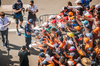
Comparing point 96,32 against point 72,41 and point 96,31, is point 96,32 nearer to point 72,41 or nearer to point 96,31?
point 96,31

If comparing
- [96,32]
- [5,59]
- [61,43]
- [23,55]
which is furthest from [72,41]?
[5,59]

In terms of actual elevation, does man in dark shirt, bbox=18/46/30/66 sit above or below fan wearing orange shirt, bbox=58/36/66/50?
below

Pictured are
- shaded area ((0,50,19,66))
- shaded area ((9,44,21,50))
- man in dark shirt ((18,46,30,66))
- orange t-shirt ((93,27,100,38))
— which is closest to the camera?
man in dark shirt ((18,46,30,66))

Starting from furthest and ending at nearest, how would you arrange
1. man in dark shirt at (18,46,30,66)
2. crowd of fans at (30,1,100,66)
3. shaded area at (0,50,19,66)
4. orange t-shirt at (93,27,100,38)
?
shaded area at (0,50,19,66) < orange t-shirt at (93,27,100,38) < man in dark shirt at (18,46,30,66) < crowd of fans at (30,1,100,66)

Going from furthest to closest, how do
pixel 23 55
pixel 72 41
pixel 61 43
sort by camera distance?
1. pixel 72 41
2. pixel 61 43
3. pixel 23 55

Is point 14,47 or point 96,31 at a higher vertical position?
point 96,31

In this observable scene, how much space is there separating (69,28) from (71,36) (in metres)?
0.85

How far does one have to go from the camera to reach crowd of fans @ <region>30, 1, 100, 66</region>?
534cm

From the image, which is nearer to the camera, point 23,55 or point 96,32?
point 23,55

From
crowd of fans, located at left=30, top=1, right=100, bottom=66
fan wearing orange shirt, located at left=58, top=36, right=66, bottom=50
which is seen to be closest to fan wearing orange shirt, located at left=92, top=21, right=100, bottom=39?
crowd of fans, located at left=30, top=1, right=100, bottom=66

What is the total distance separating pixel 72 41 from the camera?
607cm

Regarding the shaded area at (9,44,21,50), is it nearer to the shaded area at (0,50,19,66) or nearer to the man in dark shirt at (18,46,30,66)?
the shaded area at (0,50,19,66)

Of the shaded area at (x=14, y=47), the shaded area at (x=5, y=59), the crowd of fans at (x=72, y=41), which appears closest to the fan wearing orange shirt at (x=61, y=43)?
the crowd of fans at (x=72, y=41)

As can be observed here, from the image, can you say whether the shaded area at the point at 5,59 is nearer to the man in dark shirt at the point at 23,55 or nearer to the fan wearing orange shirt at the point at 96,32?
the man in dark shirt at the point at 23,55
